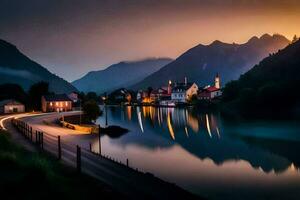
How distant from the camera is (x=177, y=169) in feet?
124

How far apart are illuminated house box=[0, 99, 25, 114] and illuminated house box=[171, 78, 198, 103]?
91.7 m

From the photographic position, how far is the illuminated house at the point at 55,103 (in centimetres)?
11181

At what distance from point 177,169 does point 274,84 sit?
293 ft

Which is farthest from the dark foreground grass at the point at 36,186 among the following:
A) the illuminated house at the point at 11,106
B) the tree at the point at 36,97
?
the tree at the point at 36,97

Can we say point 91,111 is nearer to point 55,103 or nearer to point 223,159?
point 55,103

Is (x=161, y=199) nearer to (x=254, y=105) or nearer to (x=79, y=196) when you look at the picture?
(x=79, y=196)

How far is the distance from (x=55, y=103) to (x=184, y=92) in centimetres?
8759

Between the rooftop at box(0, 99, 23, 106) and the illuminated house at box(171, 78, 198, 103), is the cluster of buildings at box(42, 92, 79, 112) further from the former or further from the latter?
the illuminated house at box(171, 78, 198, 103)

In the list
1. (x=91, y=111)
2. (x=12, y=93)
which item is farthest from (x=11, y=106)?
(x=91, y=111)

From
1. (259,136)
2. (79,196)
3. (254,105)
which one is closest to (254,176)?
(79,196)

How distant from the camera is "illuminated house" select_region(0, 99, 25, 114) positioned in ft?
345

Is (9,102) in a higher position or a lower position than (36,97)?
lower

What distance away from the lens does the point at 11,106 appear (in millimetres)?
107250

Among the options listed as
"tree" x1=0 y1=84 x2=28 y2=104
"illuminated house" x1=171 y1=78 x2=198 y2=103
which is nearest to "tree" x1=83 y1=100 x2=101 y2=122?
"tree" x1=0 y1=84 x2=28 y2=104
